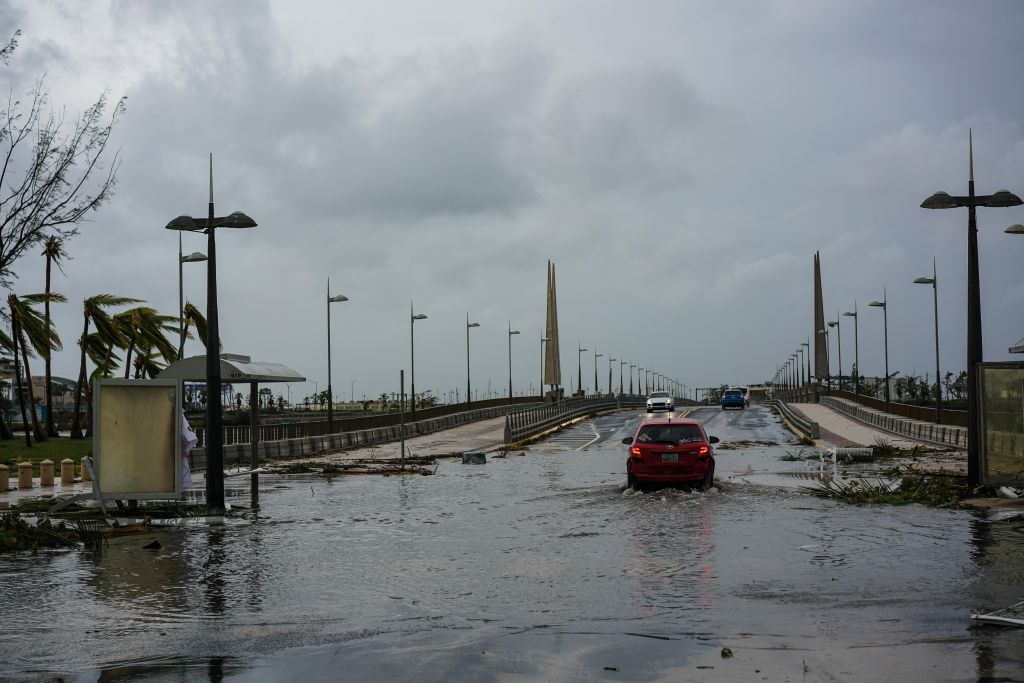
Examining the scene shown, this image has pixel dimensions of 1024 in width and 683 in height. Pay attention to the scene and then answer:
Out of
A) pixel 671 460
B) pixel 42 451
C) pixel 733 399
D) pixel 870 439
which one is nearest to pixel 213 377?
pixel 671 460

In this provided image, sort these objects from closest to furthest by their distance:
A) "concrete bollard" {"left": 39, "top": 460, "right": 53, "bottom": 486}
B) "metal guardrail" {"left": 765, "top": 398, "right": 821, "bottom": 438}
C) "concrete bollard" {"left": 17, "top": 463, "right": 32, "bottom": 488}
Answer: "concrete bollard" {"left": 17, "top": 463, "right": 32, "bottom": 488}
"concrete bollard" {"left": 39, "top": 460, "right": 53, "bottom": 486}
"metal guardrail" {"left": 765, "top": 398, "right": 821, "bottom": 438}

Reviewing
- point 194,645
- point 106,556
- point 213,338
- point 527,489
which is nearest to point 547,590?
point 194,645

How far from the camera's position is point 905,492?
22328 mm

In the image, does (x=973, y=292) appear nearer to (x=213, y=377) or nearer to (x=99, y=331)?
(x=213, y=377)

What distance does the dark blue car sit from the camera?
307 feet

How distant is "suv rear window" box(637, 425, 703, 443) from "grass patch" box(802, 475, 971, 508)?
276 cm

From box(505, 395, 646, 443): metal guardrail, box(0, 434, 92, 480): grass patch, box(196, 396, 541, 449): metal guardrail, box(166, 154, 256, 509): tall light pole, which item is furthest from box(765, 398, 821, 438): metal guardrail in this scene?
box(166, 154, 256, 509): tall light pole

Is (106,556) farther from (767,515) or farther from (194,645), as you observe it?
(767,515)

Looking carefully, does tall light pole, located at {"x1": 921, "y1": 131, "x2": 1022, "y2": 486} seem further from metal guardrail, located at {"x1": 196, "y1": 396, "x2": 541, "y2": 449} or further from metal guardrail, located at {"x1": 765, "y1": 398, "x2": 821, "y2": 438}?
metal guardrail, located at {"x1": 765, "y1": 398, "x2": 821, "y2": 438}

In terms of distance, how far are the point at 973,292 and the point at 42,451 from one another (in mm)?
39708

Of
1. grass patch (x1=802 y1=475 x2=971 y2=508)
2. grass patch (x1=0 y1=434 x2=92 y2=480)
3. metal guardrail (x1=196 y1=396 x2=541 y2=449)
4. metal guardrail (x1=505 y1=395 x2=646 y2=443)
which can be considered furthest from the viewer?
metal guardrail (x1=505 y1=395 x2=646 y2=443)

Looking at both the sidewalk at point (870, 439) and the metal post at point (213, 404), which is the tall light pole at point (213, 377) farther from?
the sidewalk at point (870, 439)

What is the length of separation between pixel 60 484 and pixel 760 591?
23.8 metres

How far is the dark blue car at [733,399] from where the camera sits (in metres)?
93.6
